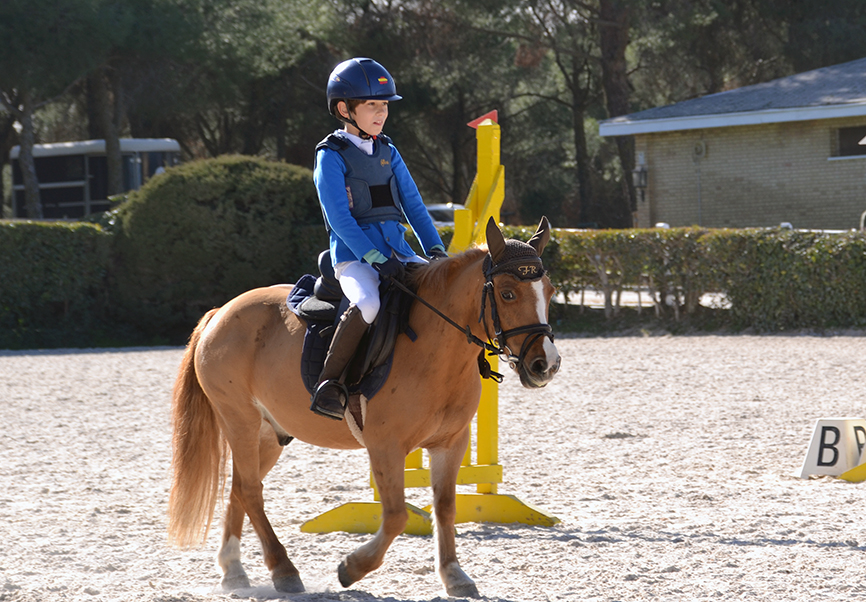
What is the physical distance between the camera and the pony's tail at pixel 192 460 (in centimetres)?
458

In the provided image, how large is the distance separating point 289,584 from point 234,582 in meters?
0.31

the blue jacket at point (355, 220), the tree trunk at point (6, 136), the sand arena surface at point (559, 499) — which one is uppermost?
the tree trunk at point (6, 136)

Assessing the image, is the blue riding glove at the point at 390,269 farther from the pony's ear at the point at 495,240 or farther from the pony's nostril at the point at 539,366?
the pony's nostril at the point at 539,366

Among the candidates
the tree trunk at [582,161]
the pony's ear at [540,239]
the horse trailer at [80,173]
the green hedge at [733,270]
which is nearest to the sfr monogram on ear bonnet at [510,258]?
the pony's ear at [540,239]

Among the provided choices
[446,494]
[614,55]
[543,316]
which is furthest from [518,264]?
[614,55]

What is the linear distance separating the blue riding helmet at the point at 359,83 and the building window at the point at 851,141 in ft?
59.6

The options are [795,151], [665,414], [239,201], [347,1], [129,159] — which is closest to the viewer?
[665,414]

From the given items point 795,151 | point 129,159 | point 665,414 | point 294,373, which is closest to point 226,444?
point 294,373

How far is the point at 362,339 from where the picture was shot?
393 centimetres

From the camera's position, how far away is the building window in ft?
63.7

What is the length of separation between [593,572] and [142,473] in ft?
12.8

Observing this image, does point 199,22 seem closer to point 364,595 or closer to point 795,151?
point 795,151

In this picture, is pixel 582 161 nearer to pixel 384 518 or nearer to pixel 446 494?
pixel 446 494

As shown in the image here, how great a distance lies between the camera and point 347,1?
92.2 feet
